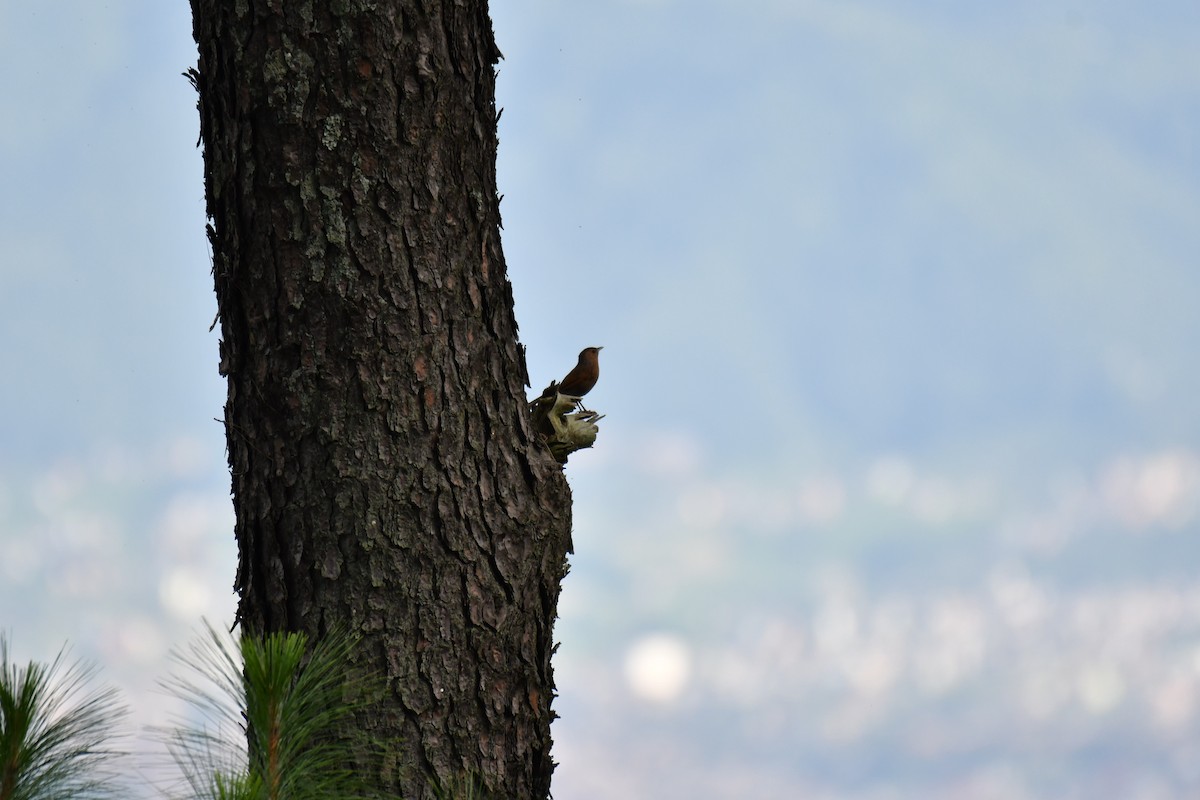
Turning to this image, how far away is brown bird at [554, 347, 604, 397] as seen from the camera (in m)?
3.50

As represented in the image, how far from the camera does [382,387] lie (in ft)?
9.27

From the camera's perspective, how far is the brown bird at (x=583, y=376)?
11.5ft

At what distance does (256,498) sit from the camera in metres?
2.91

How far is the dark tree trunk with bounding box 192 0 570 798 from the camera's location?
280 cm

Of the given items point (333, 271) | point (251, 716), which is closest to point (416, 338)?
point (333, 271)

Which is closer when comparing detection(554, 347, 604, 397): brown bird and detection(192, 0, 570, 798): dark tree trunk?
detection(192, 0, 570, 798): dark tree trunk

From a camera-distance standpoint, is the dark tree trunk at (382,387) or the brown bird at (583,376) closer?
the dark tree trunk at (382,387)

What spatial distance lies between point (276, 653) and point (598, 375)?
1.53m

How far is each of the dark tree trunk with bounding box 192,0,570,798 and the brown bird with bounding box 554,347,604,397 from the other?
505 millimetres

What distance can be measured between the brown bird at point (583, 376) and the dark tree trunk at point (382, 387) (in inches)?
19.9

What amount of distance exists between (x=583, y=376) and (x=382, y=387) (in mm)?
844

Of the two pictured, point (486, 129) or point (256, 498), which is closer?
point (256, 498)

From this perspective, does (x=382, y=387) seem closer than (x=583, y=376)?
Yes

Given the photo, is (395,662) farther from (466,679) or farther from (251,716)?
(251,716)
